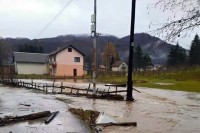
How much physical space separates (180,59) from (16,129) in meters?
105

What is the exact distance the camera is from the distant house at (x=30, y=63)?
326 feet

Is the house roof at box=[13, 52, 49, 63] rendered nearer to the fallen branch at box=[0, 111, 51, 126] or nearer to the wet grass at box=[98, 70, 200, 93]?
the wet grass at box=[98, 70, 200, 93]

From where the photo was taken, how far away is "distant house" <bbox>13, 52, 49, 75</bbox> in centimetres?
9938

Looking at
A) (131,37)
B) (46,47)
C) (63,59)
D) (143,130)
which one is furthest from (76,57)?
(46,47)

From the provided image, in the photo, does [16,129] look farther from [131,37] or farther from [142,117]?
[131,37]

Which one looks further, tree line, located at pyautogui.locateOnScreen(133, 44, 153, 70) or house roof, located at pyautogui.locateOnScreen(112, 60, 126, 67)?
house roof, located at pyautogui.locateOnScreen(112, 60, 126, 67)

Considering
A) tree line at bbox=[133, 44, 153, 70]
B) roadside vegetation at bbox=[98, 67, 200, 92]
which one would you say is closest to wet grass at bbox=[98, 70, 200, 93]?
roadside vegetation at bbox=[98, 67, 200, 92]

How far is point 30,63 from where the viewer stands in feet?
333

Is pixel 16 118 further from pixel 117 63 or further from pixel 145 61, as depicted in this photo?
pixel 117 63

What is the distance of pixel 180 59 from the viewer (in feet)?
374

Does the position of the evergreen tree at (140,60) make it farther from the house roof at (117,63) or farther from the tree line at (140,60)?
the house roof at (117,63)

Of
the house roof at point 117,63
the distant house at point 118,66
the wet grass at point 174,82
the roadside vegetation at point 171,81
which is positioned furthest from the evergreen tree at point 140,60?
the wet grass at point 174,82

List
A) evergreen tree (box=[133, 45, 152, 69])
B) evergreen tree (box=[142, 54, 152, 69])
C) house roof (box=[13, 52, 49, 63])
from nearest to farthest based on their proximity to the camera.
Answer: house roof (box=[13, 52, 49, 63]), evergreen tree (box=[133, 45, 152, 69]), evergreen tree (box=[142, 54, 152, 69])

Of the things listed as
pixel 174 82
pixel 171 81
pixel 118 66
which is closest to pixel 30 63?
pixel 118 66
